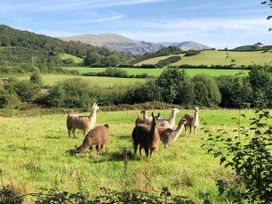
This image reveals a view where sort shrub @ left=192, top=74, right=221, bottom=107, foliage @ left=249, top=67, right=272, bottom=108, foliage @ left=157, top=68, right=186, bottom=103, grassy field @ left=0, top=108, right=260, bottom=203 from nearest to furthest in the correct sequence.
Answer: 1. foliage @ left=249, top=67, right=272, bottom=108
2. grassy field @ left=0, top=108, right=260, bottom=203
3. shrub @ left=192, top=74, right=221, bottom=107
4. foliage @ left=157, top=68, right=186, bottom=103

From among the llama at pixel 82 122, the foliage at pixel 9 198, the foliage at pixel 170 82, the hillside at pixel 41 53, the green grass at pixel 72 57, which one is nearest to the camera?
the foliage at pixel 9 198

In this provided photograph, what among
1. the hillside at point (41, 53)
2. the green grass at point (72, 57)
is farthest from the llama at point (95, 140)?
the green grass at point (72, 57)

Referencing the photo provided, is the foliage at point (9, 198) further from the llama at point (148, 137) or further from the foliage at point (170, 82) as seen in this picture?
the foliage at point (170, 82)

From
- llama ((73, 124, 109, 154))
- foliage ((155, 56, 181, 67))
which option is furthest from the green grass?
llama ((73, 124, 109, 154))

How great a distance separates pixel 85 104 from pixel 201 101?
22.1 meters

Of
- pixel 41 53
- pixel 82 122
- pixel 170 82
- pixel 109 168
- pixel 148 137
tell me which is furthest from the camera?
pixel 41 53

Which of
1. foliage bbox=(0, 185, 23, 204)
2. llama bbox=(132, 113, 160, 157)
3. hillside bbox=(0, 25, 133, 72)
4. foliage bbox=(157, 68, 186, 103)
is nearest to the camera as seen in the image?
foliage bbox=(0, 185, 23, 204)

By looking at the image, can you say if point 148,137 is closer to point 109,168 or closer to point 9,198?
point 109,168

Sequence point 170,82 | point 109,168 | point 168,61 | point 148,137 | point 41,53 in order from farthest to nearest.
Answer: point 41,53 < point 168,61 < point 170,82 < point 148,137 < point 109,168

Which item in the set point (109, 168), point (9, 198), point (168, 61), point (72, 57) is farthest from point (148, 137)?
point (72, 57)

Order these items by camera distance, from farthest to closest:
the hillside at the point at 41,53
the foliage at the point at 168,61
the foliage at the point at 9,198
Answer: the hillside at the point at 41,53, the foliage at the point at 168,61, the foliage at the point at 9,198

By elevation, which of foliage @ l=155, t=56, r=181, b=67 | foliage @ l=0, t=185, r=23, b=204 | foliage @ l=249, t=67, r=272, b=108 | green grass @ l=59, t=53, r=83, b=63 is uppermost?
green grass @ l=59, t=53, r=83, b=63

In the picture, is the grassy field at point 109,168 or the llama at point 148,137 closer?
the grassy field at point 109,168

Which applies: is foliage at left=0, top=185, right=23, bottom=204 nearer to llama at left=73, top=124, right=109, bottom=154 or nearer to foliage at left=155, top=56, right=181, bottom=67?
llama at left=73, top=124, right=109, bottom=154
